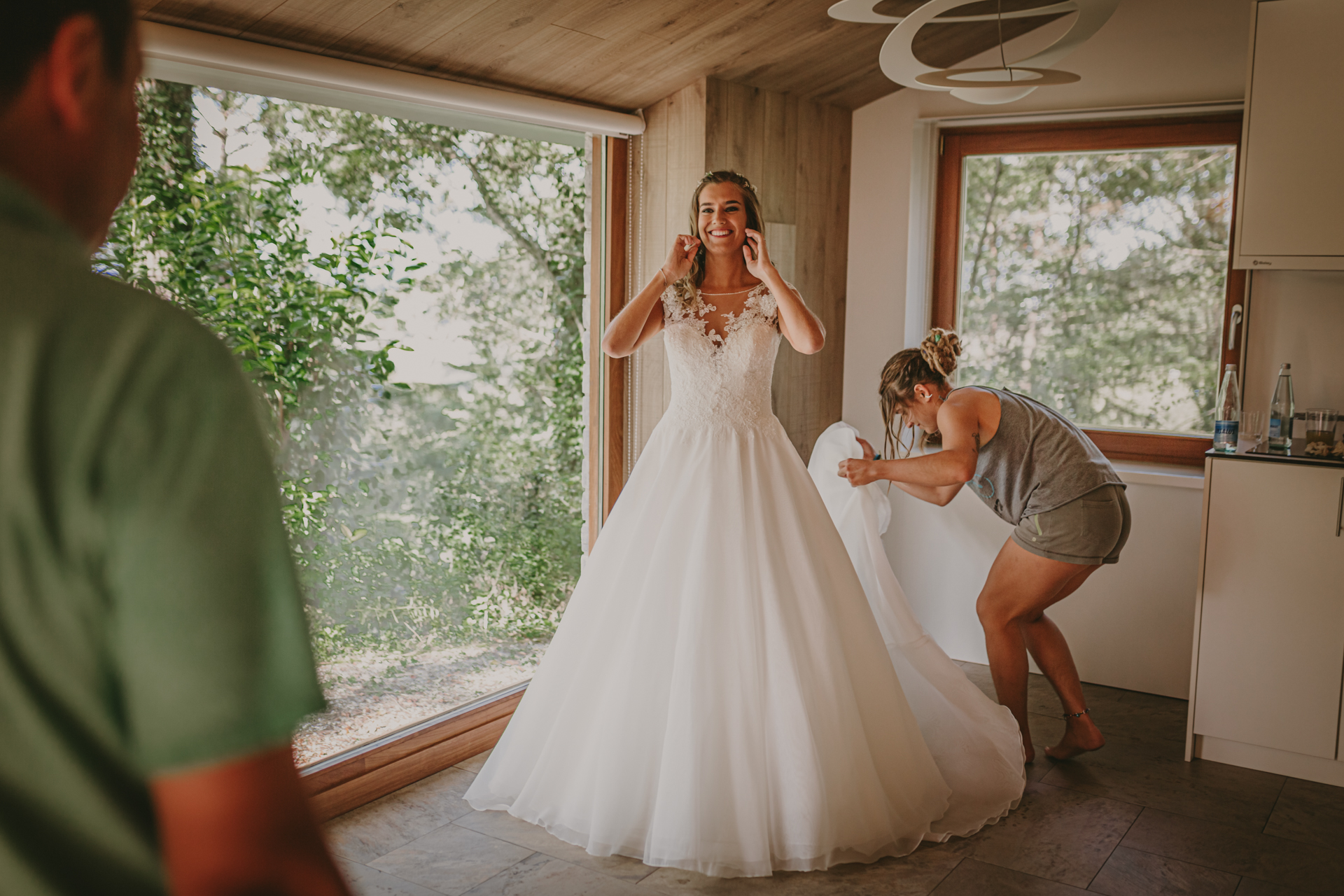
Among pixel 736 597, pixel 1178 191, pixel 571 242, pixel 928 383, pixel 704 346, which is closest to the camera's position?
pixel 736 597

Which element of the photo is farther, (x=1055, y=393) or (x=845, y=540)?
(x=1055, y=393)

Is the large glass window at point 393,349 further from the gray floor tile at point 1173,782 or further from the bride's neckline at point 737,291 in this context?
the gray floor tile at point 1173,782

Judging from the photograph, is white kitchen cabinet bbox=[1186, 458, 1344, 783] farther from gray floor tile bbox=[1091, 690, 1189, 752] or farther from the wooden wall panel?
the wooden wall panel

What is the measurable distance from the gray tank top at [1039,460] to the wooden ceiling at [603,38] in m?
1.38

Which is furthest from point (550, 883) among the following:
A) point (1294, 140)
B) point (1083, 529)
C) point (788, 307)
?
point (1294, 140)

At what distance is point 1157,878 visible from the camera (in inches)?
102

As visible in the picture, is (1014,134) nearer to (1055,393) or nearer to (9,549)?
(1055,393)

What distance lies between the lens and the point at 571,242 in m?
3.66

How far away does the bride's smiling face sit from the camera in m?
3.01

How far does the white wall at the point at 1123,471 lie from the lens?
3.80 meters

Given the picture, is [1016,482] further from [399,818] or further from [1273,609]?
[399,818]

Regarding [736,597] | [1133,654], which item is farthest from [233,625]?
[1133,654]

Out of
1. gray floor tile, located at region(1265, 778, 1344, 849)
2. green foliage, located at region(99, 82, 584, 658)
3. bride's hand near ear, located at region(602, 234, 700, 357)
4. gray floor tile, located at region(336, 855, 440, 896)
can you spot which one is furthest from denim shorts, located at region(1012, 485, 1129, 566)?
gray floor tile, located at region(336, 855, 440, 896)

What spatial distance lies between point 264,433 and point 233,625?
81 millimetres
